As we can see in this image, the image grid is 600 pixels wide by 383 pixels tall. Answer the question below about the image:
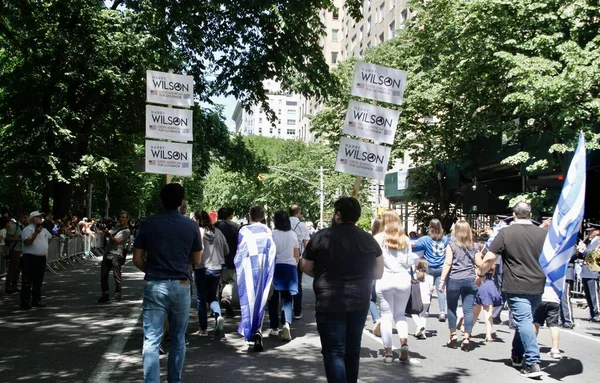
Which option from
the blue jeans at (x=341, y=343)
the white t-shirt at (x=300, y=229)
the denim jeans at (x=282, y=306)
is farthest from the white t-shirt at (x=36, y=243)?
the blue jeans at (x=341, y=343)

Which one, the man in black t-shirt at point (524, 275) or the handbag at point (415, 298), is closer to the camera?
the man in black t-shirt at point (524, 275)

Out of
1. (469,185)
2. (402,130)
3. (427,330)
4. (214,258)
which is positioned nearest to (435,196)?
(469,185)

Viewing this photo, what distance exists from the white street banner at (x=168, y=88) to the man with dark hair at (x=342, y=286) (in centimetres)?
442

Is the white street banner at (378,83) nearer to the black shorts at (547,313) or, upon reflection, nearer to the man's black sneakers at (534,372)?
the black shorts at (547,313)

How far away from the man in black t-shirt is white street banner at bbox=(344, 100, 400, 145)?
2149mm

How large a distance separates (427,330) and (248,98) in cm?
739

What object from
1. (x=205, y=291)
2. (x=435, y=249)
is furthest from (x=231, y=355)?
(x=435, y=249)

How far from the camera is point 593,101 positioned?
16.1 meters

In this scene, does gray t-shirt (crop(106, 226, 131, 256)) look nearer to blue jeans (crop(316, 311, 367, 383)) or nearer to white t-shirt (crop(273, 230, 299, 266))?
white t-shirt (crop(273, 230, 299, 266))

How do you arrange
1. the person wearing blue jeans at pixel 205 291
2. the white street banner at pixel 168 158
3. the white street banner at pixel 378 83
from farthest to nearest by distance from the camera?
the white street banner at pixel 168 158 < the person wearing blue jeans at pixel 205 291 < the white street banner at pixel 378 83

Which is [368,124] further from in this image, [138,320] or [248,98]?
[248,98]

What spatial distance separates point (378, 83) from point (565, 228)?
3136 mm

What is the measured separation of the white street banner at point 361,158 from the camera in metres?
8.43


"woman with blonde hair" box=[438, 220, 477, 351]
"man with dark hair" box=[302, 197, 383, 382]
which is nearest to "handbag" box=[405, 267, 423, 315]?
"woman with blonde hair" box=[438, 220, 477, 351]
